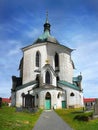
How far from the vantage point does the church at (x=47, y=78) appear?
5112 centimetres

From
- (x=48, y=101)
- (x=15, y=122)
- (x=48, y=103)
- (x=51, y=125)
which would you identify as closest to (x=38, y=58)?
(x=48, y=101)

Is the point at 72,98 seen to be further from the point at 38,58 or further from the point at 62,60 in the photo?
the point at 38,58

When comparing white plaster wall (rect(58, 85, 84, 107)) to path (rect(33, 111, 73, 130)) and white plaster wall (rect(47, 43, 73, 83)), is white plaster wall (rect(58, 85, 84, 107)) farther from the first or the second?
path (rect(33, 111, 73, 130))

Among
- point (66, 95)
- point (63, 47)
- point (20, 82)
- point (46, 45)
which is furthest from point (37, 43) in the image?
point (66, 95)

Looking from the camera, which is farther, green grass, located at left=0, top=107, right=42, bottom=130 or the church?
the church

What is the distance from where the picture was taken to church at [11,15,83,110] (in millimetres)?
51125

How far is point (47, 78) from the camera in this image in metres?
54.1

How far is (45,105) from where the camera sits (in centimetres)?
5053

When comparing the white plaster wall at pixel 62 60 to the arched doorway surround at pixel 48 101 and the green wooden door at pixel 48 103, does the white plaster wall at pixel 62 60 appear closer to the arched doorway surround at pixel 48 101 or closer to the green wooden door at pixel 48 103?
the arched doorway surround at pixel 48 101

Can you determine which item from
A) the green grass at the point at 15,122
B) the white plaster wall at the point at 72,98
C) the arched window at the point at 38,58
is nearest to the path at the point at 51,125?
the green grass at the point at 15,122

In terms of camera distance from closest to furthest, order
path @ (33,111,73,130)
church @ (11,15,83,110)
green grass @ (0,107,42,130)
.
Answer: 1. green grass @ (0,107,42,130)
2. path @ (33,111,73,130)
3. church @ (11,15,83,110)

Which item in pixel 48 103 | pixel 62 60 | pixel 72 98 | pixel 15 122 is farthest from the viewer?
pixel 62 60

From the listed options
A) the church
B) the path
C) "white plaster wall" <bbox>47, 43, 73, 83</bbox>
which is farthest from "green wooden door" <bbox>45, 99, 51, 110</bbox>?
the path

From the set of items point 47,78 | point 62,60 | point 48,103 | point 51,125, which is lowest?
point 51,125
